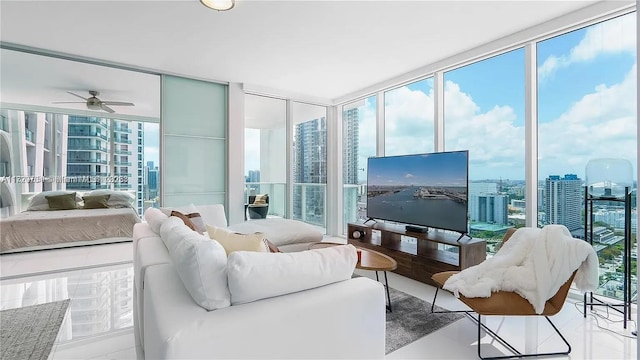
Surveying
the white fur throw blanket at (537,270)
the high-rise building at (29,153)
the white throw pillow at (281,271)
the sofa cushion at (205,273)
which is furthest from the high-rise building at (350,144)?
the high-rise building at (29,153)

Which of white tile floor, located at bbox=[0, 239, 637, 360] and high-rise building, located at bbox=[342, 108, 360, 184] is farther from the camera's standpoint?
high-rise building, located at bbox=[342, 108, 360, 184]

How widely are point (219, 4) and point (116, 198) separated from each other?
487 centimetres

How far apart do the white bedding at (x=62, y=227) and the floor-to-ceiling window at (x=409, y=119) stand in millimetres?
4473

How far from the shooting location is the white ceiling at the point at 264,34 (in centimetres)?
256

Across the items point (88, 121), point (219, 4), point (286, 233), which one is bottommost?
point (286, 233)

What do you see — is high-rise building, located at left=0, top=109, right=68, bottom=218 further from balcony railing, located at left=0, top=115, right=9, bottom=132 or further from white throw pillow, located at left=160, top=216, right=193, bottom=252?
white throw pillow, located at left=160, top=216, right=193, bottom=252

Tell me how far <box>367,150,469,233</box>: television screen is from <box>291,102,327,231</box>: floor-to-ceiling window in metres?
1.53

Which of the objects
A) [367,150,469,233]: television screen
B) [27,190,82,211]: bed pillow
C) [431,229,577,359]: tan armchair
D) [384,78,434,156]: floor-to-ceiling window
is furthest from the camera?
[27,190,82,211]: bed pillow

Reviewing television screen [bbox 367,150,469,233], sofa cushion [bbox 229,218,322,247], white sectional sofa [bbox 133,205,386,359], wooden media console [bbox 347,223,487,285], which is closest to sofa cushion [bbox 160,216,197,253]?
white sectional sofa [bbox 133,205,386,359]

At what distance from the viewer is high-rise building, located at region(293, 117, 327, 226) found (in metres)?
5.32

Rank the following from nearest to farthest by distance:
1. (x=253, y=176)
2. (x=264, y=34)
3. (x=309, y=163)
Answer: (x=264, y=34)
(x=253, y=176)
(x=309, y=163)

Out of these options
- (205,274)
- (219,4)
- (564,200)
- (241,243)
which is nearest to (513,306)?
(564,200)

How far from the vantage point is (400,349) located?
196 centimetres

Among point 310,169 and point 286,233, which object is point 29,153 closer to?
point 310,169
